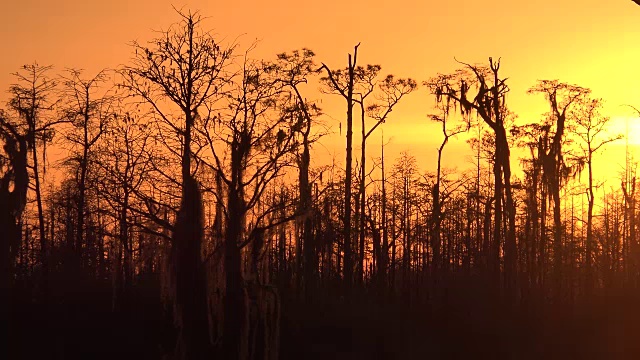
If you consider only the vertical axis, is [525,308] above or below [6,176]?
below

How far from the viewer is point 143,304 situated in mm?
26750

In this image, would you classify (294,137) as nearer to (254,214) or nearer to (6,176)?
(254,214)

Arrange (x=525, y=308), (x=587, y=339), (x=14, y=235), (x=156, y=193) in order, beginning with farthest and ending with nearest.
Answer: (x=525, y=308) → (x=587, y=339) → (x=14, y=235) → (x=156, y=193)

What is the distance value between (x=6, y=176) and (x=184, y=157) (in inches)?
329

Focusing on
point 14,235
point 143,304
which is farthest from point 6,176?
point 143,304

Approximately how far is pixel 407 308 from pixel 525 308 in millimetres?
5513

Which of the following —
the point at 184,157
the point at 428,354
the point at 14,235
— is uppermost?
the point at 184,157

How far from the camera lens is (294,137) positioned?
28.5 m

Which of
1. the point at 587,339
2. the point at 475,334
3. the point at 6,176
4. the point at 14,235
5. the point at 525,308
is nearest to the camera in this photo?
the point at 14,235

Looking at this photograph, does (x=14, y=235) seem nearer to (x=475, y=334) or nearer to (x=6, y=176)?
(x=6, y=176)

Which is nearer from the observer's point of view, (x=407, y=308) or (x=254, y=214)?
(x=254, y=214)

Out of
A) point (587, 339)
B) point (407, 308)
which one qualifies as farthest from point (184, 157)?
point (587, 339)

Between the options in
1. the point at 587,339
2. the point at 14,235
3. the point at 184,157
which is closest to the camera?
the point at 184,157

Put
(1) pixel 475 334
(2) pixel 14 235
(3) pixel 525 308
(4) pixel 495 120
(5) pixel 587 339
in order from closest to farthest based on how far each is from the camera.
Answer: (2) pixel 14 235 < (1) pixel 475 334 < (5) pixel 587 339 < (3) pixel 525 308 < (4) pixel 495 120
